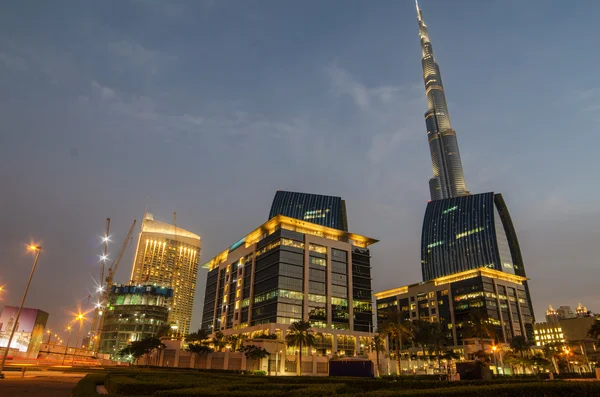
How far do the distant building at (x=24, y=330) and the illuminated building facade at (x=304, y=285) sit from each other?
61901 mm

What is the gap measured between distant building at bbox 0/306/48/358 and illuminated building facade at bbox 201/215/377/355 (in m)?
61.9

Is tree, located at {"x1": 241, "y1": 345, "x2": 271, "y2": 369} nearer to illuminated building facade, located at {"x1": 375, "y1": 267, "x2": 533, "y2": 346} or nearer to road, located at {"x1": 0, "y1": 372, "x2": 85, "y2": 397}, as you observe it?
road, located at {"x1": 0, "y1": 372, "x2": 85, "y2": 397}

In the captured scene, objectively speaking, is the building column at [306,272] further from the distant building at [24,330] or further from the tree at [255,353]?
the distant building at [24,330]

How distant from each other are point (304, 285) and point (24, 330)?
8354 cm

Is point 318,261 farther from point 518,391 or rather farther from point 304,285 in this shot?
point 518,391

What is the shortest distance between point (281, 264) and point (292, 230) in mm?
14673

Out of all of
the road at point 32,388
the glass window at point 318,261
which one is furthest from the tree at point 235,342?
the road at point 32,388

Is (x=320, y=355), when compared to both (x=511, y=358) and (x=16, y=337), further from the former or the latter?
(x=16, y=337)

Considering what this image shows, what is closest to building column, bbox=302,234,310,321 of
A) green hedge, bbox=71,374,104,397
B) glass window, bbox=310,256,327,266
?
glass window, bbox=310,256,327,266

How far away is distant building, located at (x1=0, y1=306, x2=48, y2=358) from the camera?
4104 inches

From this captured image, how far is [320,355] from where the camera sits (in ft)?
375

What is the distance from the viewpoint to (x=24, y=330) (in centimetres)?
10519

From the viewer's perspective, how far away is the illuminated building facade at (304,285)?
124250mm

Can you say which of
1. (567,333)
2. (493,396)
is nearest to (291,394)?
(493,396)
